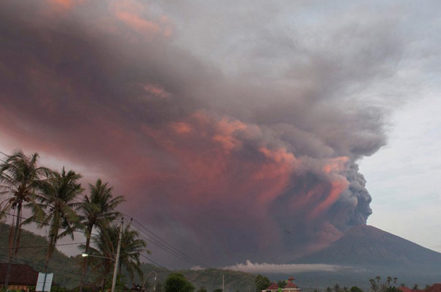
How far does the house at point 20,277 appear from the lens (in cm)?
7806

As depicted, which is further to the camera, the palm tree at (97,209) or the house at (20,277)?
the house at (20,277)

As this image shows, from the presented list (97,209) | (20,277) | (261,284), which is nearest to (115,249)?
(97,209)

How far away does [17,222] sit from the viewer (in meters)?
35.5

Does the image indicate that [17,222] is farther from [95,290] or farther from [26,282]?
[26,282]

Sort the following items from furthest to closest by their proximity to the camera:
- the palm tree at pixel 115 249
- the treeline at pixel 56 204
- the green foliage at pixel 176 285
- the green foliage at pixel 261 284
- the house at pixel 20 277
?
the green foliage at pixel 261 284 → the green foliage at pixel 176 285 → the house at pixel 20 277 → the palm tree at pixel 115 249 → the treeline at pixel 56 204

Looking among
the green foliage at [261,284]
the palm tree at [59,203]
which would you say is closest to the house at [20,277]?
the palm tree at [59,203]

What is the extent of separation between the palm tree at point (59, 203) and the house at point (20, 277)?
4485 centimetres

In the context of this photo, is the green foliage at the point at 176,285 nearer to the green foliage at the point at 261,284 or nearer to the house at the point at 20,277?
the house at the point at 20,277

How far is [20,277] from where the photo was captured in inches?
3231

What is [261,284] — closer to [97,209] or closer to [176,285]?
[176,285]

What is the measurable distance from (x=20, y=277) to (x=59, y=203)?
5372 cm

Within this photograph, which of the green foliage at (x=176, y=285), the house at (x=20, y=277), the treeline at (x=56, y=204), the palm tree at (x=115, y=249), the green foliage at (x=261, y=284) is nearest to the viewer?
the treeline at (x=56, y=204)

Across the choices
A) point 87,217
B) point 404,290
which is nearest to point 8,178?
point 87,217

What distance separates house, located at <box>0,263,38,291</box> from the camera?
78.1m
